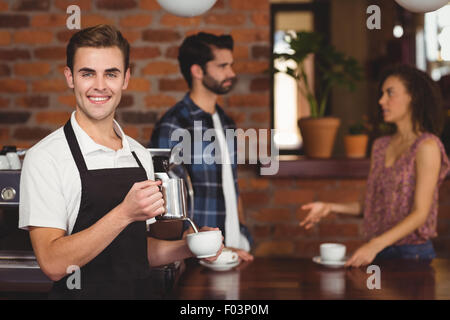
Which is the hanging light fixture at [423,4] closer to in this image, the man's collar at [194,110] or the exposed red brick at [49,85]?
the man's collar at [194,110]

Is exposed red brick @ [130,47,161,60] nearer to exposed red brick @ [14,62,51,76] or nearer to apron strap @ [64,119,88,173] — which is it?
exposed red brick @ [14,62,51,76]

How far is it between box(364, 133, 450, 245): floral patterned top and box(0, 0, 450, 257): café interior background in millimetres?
557

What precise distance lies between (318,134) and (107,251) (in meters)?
1.56

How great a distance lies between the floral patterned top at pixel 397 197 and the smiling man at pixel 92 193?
0.94 meters

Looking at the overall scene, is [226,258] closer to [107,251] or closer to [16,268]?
[107,251]

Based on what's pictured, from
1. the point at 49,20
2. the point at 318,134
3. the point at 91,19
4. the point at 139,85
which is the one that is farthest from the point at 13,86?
the point at 318,134

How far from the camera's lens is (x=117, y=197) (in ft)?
3.85

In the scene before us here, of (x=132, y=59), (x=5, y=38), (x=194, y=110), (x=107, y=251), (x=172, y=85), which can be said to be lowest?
(x=107, y=251)

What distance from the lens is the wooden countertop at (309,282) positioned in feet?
4.04

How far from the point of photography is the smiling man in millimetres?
1039

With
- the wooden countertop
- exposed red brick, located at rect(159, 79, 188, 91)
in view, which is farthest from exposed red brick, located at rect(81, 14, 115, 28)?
the wooden countertop

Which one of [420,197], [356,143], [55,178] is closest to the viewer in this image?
[55,178]

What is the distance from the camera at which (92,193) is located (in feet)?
3.76

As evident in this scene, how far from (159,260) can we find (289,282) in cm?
34
